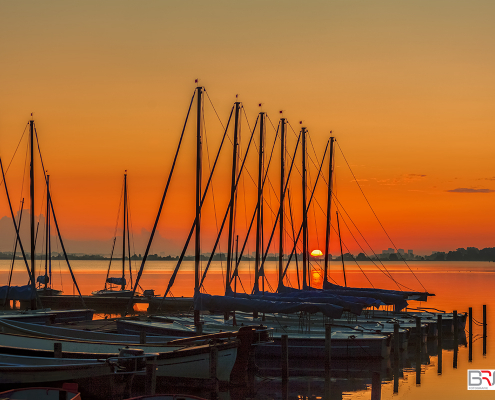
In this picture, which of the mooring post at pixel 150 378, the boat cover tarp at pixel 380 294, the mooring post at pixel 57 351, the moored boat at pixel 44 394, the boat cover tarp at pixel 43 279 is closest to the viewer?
the moored boat at pixel 44 394

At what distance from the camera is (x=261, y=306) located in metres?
31.0

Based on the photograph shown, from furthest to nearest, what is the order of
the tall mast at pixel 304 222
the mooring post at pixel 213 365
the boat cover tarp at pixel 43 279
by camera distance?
1. the boat cover tarp at pixel 43 279
2. the tall mast at pixel 304 222
3. the mooring post at pixel 213 365

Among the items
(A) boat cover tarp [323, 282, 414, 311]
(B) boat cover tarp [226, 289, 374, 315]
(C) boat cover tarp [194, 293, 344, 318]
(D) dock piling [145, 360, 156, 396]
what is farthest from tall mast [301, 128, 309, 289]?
(D) dock piling [145, 360, 156, 396]

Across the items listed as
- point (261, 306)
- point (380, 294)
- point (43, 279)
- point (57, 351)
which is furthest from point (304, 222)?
point (43, 279)

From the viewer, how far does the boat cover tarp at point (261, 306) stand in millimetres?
30562

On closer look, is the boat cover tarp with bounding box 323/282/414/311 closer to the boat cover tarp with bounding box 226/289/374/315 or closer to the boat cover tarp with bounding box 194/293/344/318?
the boat cover tarp with bounding box 226/289/374/315

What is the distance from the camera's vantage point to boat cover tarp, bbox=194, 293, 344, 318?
30.6 m

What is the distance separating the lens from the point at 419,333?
33.0 metres

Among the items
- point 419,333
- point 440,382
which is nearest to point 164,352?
point 440,382

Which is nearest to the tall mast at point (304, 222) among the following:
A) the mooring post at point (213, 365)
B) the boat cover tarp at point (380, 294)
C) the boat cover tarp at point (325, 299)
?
the boat cover tarp at point (380, 294)

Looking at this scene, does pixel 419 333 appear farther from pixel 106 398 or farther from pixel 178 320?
pixel 106 398

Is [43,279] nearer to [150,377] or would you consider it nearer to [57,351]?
[57,351]

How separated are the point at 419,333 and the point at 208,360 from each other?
52.0 feet

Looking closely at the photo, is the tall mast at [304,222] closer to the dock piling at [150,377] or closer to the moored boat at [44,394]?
the dock piling at [150,377]
